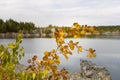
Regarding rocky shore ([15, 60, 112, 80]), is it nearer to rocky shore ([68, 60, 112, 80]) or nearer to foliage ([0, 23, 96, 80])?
rocky shore ([68, 60, 112, 80])

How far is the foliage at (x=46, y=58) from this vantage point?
555cm

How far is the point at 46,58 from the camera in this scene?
5840 millimetres

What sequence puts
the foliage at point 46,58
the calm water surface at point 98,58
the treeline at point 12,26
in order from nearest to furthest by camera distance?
the foliage at point 46,58 < the calm water surface at point 98,58 < the treeline at point 12,26

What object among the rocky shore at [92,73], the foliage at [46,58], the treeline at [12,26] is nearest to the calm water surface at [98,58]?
the rocky shore at [92,73]

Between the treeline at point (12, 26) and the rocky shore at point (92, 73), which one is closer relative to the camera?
the rocky shore at point (92, 73)

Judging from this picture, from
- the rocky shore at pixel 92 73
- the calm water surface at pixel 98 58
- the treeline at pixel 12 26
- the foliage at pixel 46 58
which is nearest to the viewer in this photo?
the foliage at pixel 46 58

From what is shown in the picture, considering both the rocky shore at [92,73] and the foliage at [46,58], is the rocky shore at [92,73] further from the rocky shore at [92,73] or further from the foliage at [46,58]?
the foliage at [46,58]

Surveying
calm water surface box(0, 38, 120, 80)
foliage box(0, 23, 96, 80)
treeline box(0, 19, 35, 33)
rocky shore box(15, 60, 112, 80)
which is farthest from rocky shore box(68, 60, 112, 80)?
treeline box(0, 19, 35, 33)

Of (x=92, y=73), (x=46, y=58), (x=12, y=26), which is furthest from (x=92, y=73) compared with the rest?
(x=12, y=26)


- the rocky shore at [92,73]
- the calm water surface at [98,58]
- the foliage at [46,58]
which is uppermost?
the foliage at [46,58]

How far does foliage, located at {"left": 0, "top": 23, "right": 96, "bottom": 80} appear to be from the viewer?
5551 mm

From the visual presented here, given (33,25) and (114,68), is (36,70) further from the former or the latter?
(33,25)

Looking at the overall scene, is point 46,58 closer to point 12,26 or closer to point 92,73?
point 92,73

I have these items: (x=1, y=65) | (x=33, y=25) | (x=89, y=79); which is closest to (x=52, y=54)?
(x=1, y=65)
